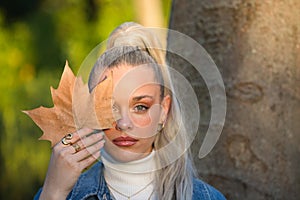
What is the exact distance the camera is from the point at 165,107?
8.29ft

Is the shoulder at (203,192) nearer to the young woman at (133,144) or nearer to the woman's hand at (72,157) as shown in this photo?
the young woman at (133,144)

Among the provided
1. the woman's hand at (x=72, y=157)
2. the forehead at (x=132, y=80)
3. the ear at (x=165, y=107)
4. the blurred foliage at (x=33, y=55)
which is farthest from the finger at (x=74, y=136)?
the blurred foliage at (x=33, y=55)

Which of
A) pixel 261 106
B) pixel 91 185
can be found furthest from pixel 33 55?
pixel 91 185

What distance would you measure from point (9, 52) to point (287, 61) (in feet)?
32.8

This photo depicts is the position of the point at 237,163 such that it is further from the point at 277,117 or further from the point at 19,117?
the point at 19,117

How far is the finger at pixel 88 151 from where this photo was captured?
7.52ft

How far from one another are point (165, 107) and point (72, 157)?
14.9 inches

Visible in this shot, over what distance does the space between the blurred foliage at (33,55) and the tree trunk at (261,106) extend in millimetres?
5609

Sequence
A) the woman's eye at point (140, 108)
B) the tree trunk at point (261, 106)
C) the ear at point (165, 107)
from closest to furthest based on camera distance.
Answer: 1. the woman's eye at point (140, 108)
2. the ear at point (165, 107)
3. the tree trunk at point (261, 106)

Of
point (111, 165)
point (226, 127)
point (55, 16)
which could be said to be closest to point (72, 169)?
point (111, 165)

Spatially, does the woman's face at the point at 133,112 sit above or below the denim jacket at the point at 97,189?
above

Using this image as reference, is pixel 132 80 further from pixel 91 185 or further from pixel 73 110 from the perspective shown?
pixel 91 185

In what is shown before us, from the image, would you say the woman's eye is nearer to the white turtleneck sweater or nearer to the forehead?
the forehead

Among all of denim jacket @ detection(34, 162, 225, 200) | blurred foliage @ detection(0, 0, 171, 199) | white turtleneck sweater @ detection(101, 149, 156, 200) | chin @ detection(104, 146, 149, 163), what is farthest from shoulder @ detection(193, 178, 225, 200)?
blurred foliage @ detection(0, 0, 171, 199)
